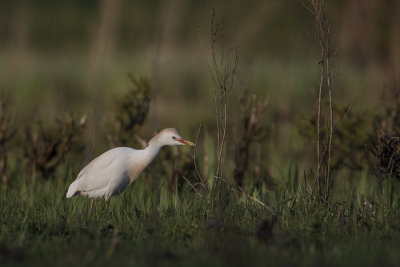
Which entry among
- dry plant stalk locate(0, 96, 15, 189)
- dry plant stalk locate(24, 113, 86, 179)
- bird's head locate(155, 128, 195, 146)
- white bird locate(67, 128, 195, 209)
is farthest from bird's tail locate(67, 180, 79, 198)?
dry plant stalk locate(0, 96, 15, 189)

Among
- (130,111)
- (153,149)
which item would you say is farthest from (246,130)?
(153,149)

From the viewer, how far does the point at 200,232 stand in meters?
4.89

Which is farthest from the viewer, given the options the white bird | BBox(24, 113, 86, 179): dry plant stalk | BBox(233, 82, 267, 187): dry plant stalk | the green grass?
BBox(24, 113, 86, 179): dry plant stalk

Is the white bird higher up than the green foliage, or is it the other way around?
the green foliage

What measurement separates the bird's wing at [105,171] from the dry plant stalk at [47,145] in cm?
149

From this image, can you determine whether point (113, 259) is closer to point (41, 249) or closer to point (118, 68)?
point (41, 249)

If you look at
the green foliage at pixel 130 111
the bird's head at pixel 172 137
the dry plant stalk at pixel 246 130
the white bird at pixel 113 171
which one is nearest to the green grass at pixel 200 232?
the white bird at pixel 113 171

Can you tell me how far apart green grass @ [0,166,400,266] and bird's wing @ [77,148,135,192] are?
0.20 meters

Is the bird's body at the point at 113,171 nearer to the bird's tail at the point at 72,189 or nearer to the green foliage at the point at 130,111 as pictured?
the bird's tail at the point at 72,189

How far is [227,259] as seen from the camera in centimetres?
405

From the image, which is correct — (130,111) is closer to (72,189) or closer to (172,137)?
(72,189)

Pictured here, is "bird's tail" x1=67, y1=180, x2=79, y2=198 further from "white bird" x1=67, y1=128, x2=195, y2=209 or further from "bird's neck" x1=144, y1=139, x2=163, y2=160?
"bird's neck" x1=144, y1=139, x2=163, y2=160

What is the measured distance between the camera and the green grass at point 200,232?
4.16m

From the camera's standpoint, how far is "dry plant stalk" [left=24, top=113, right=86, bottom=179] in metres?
7.92
